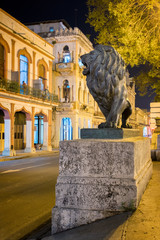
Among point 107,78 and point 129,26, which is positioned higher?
point 129,26

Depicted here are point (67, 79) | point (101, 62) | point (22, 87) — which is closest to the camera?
point (101, 62)

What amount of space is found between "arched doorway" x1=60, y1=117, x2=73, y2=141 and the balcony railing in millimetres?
6306

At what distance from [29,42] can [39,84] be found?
354 cm

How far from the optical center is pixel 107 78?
4164 millimetres

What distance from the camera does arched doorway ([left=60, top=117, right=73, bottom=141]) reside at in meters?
31.0

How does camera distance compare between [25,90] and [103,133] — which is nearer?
[103,133]

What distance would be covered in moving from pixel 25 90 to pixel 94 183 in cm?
1795

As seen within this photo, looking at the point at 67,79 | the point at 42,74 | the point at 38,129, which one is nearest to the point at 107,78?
the point at 42,74

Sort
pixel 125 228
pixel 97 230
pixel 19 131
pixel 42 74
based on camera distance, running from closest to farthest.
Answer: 1. pixel 125 228
2. pixel 97 230
3. pixel 19 131
4. pixel 42 74

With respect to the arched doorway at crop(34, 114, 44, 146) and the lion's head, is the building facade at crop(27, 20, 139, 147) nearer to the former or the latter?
the arched doorway at crop(34, 114, 44, 146)

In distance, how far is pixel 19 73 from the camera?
1953 centimetres

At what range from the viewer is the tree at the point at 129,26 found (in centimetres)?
1112

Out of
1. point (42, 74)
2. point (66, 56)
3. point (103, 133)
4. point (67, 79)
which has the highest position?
point (66, 56)

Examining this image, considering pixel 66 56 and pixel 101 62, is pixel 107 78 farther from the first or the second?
pixel 66 56
